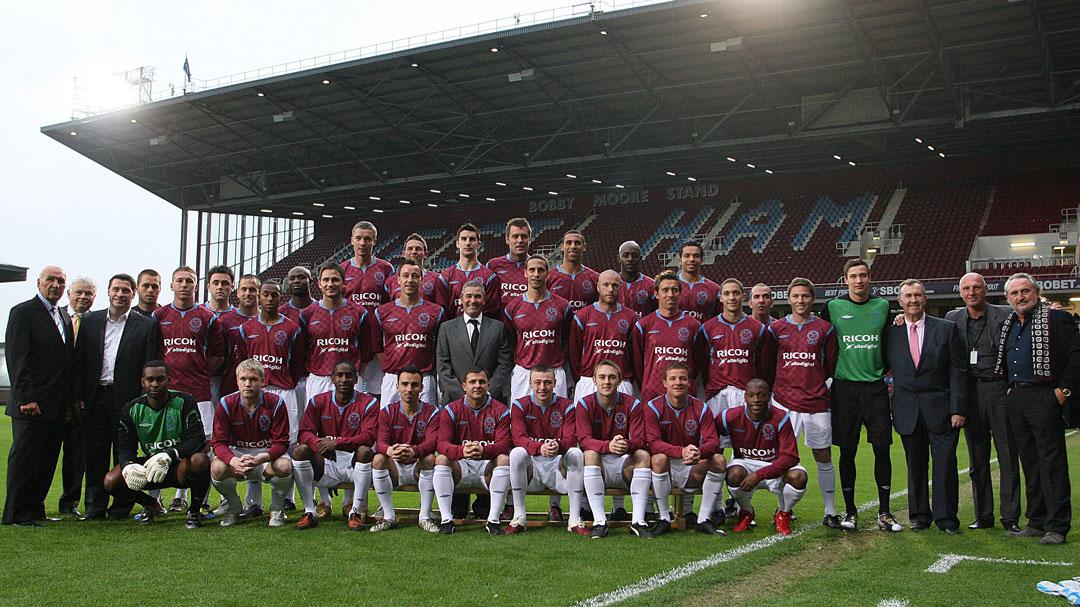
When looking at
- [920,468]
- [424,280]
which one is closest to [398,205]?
[424,280]

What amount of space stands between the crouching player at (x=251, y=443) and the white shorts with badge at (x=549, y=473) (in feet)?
5.92

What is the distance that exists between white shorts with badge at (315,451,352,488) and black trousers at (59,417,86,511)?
1.96m

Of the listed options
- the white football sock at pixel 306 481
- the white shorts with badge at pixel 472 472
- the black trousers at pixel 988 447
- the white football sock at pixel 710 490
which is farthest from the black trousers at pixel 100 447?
the black trousers at pixel 988 447

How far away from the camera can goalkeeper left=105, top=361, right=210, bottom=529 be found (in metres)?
6.39

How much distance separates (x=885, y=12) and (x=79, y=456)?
680 inches

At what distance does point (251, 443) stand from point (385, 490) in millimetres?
1198

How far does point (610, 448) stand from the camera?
6.07 m

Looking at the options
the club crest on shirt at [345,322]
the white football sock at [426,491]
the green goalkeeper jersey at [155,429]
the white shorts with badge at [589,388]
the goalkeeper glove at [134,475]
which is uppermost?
the club crest on shirt at [345,322]

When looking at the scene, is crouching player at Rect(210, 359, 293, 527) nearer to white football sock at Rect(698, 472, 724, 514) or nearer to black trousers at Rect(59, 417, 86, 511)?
black trousers at Rect(59, 417, 86, 511)

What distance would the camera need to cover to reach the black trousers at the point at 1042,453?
19.0 feet

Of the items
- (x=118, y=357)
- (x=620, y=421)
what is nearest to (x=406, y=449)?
(x=620, y=421)

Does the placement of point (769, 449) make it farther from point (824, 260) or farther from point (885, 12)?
point (824, 260)

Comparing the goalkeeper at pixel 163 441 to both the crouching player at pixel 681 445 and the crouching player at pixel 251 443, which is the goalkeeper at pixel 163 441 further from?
the crouching player at pixel 681 445

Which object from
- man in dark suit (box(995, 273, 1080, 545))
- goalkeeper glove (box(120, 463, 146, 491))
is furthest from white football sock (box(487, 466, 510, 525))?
man in dark suit (box(995, 273, 1080, 545))
